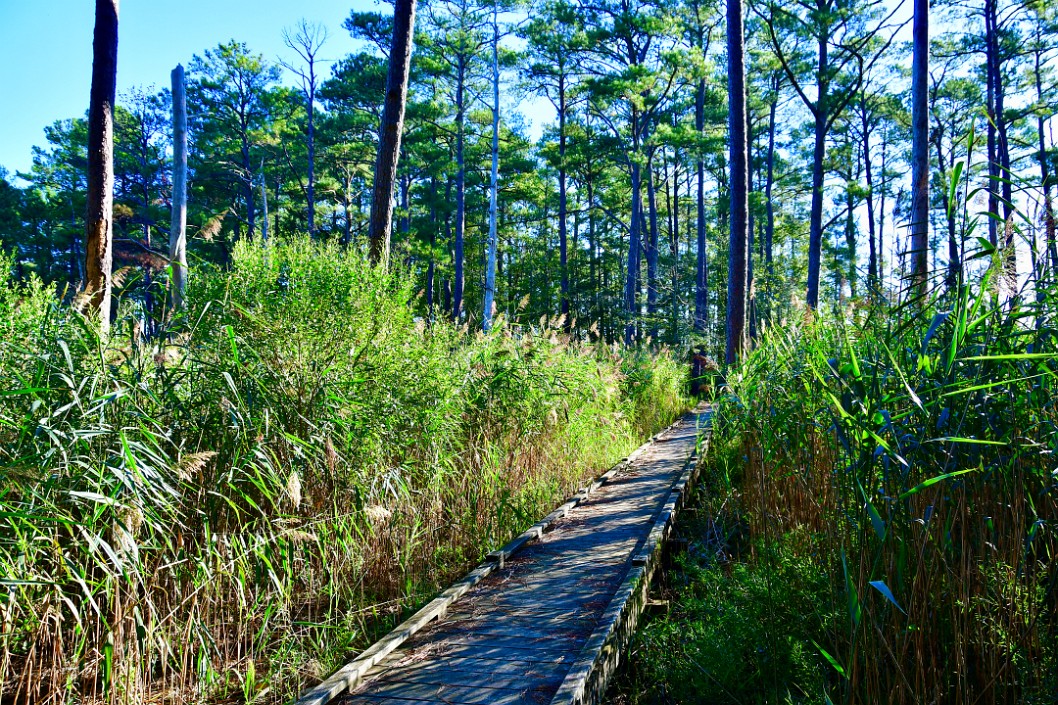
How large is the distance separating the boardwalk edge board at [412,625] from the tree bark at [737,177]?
6.53m

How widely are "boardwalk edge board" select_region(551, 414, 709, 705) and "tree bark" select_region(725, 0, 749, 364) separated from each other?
6.65 meters

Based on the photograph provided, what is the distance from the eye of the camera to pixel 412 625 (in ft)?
12.3

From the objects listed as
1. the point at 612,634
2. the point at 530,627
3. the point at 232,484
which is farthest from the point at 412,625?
the point at 232,484

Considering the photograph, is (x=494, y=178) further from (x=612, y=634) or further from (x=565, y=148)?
(x=612, y=634)

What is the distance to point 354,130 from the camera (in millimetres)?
29125

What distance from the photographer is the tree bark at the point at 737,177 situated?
1112cm

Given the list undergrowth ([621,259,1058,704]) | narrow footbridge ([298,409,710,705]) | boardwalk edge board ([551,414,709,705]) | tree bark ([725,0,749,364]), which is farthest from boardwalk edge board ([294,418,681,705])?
tree bark ([725,0,749,364])

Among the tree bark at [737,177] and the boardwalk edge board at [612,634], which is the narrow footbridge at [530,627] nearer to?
the boardwalk edge board at [612,634]

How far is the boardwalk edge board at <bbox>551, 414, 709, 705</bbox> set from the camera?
304 centimetres

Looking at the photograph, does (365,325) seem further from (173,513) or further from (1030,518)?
(1030,518)

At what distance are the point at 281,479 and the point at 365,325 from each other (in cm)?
131

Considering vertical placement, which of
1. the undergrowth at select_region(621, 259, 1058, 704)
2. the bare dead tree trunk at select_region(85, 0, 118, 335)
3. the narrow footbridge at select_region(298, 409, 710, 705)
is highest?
the bare dead tree trunk at select_region(85, 0, 118, 335)

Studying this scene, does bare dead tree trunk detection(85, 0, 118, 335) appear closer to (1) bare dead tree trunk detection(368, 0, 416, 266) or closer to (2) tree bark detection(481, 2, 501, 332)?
(1) bare dead tree trunk detection(368, 0, 416, 266)

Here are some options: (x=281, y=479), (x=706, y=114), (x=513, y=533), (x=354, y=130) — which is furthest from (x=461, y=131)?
(x=281, y=479)
